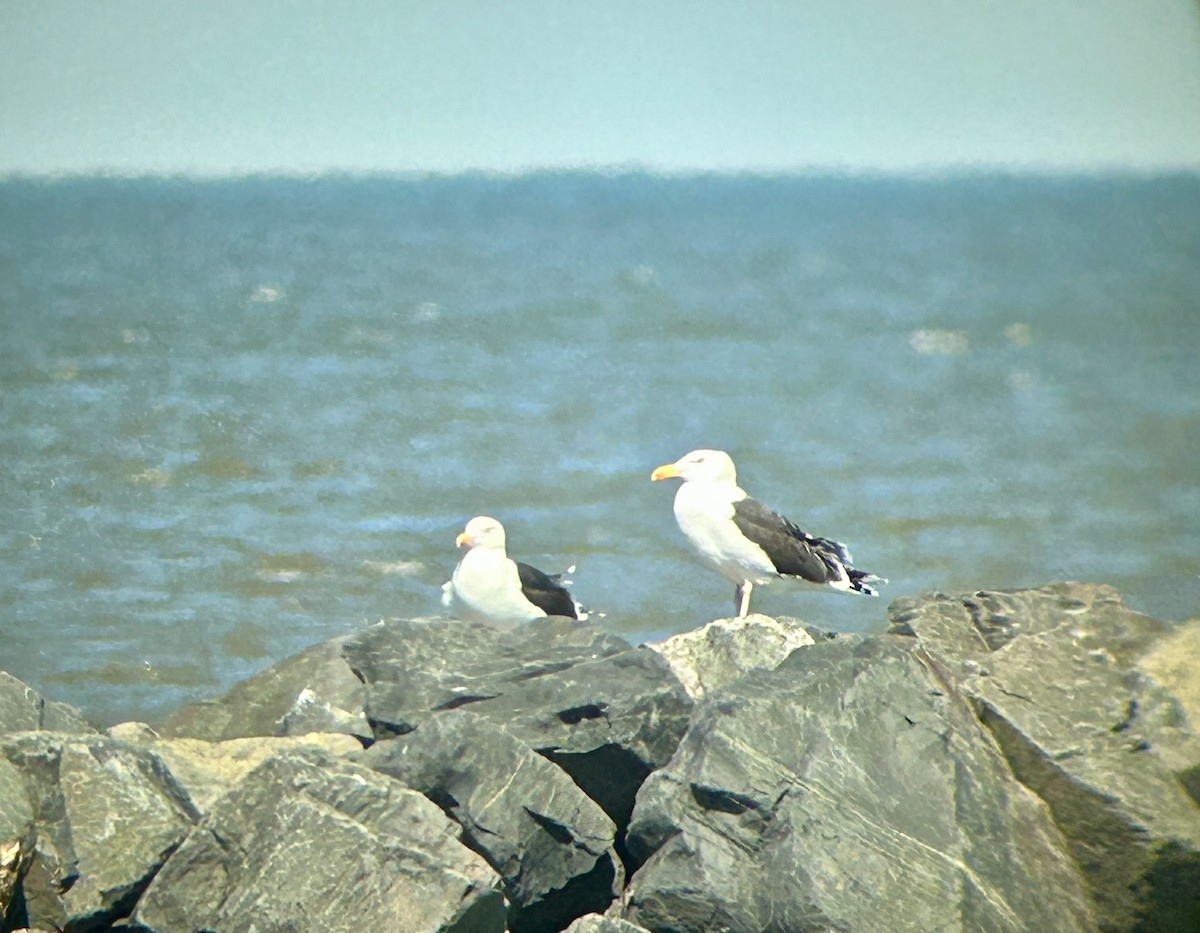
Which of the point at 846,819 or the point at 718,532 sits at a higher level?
the point at 718,532

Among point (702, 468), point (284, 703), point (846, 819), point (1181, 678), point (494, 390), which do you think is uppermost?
point (494, 390)

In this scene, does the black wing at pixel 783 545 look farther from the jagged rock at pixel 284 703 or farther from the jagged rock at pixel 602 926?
the jagged rock at pixel 602 926

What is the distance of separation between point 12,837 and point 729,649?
188cm

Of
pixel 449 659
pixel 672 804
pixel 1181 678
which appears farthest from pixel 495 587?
pixel 1181 678

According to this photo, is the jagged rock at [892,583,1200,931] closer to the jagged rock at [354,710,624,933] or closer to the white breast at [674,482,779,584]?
the white breast at [674,482,779,584]

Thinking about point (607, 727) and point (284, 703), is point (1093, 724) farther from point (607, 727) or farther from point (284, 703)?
point (284, 703)

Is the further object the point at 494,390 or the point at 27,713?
the point at 494,390

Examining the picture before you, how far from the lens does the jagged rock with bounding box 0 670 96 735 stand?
331 centimetres

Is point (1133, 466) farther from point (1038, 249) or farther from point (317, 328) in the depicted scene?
point (317, 328)

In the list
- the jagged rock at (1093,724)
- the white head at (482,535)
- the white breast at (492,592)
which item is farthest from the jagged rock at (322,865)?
the white head at (482,535)

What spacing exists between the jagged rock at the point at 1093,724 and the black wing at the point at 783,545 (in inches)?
31.3

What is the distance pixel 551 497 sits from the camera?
4.66 meters

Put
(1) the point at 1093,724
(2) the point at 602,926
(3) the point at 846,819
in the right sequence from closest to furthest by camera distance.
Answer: (2) the point at 602,926 < (3) the point at 846,819 < (1) the point at 1093,724

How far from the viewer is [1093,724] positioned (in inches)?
118
